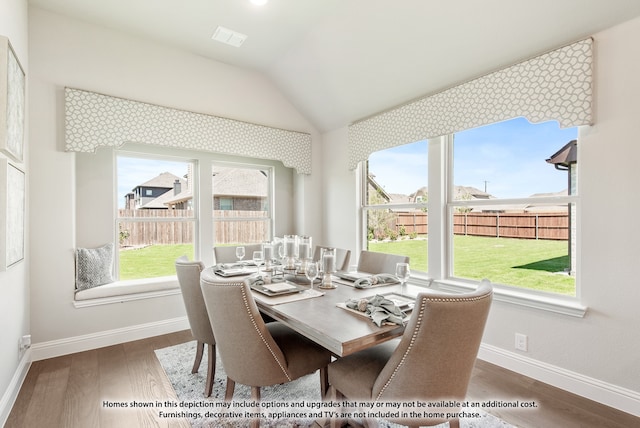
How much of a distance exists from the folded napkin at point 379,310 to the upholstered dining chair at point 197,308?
1.09 metres

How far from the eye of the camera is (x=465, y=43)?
8.38ft

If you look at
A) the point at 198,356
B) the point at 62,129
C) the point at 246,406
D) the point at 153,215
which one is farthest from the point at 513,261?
the point at 62,129

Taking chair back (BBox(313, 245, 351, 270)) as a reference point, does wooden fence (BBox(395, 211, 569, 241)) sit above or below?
above

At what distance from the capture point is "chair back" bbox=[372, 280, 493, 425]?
121 cm

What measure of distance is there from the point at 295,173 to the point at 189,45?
208cm

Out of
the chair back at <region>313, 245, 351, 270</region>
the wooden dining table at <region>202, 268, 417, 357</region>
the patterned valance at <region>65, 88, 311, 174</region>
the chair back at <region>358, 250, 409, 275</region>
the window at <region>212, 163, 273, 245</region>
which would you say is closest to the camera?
the wooden dining table at <region>202, 268, 417, 357</region>

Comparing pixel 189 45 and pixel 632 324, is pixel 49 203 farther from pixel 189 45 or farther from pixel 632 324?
pixel 632 324

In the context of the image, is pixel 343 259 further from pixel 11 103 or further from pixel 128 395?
pixel 11 103

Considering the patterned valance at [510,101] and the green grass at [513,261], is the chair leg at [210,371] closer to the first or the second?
the green grass at [513,261]


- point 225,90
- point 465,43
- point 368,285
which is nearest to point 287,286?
point 368,285

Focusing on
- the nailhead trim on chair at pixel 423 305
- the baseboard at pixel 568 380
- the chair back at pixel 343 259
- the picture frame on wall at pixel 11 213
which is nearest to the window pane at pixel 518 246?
the baseboard at pixel 568 380

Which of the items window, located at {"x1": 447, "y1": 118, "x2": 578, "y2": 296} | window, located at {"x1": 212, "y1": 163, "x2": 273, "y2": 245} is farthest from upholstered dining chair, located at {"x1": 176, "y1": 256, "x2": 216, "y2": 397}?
window, located at {"x1": 447, "y1": 118, "x2": 578, "y2": 296}

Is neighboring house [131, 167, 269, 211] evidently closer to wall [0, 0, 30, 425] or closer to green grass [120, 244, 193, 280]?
green grass [120, 244, 193, 280]

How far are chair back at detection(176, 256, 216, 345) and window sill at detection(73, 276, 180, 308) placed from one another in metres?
1.31
